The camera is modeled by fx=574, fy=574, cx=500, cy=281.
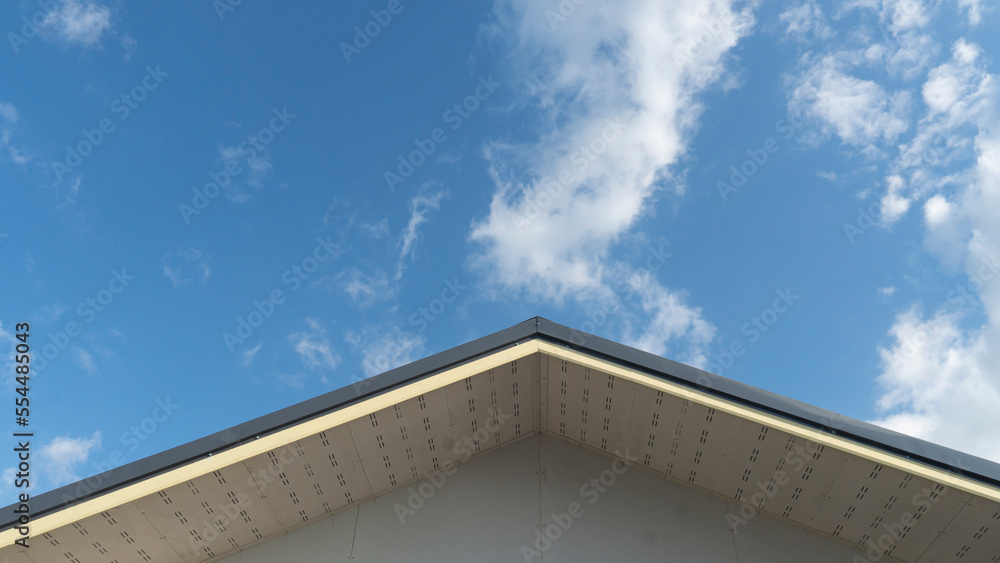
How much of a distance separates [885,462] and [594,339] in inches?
80.6

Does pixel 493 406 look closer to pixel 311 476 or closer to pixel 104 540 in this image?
pixel 311 476

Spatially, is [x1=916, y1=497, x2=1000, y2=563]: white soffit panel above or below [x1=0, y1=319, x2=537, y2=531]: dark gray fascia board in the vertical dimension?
below

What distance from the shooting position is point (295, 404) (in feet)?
13.6

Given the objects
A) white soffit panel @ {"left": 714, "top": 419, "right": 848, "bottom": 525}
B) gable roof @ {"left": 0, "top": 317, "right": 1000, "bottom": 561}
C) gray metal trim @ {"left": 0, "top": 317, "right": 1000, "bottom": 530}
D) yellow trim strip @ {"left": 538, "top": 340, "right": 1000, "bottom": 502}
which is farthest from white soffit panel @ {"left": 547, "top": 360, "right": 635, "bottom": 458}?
white soffit panel @ {"left": 714, "top": 419, "right": 848, "bottom": 525}

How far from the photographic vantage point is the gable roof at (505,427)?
3854mm

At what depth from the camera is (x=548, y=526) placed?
477cm

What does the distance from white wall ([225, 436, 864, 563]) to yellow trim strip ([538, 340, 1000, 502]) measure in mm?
1228

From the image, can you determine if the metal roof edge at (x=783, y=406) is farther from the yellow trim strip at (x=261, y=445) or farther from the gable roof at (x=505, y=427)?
the yellow trim strip at (x=261, y=445)

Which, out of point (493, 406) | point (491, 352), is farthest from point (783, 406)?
point (493, 406)

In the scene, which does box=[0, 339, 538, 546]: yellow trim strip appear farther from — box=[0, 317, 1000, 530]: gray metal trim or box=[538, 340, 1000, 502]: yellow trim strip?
box=[538, 340, 1000, 502]: yellow trim strip

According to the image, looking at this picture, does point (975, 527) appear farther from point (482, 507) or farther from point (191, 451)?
point (191, 451)

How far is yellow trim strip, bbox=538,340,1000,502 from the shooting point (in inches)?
143

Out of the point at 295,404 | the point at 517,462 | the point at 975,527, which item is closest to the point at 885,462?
the point at 975,527

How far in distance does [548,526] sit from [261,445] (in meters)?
2.37
